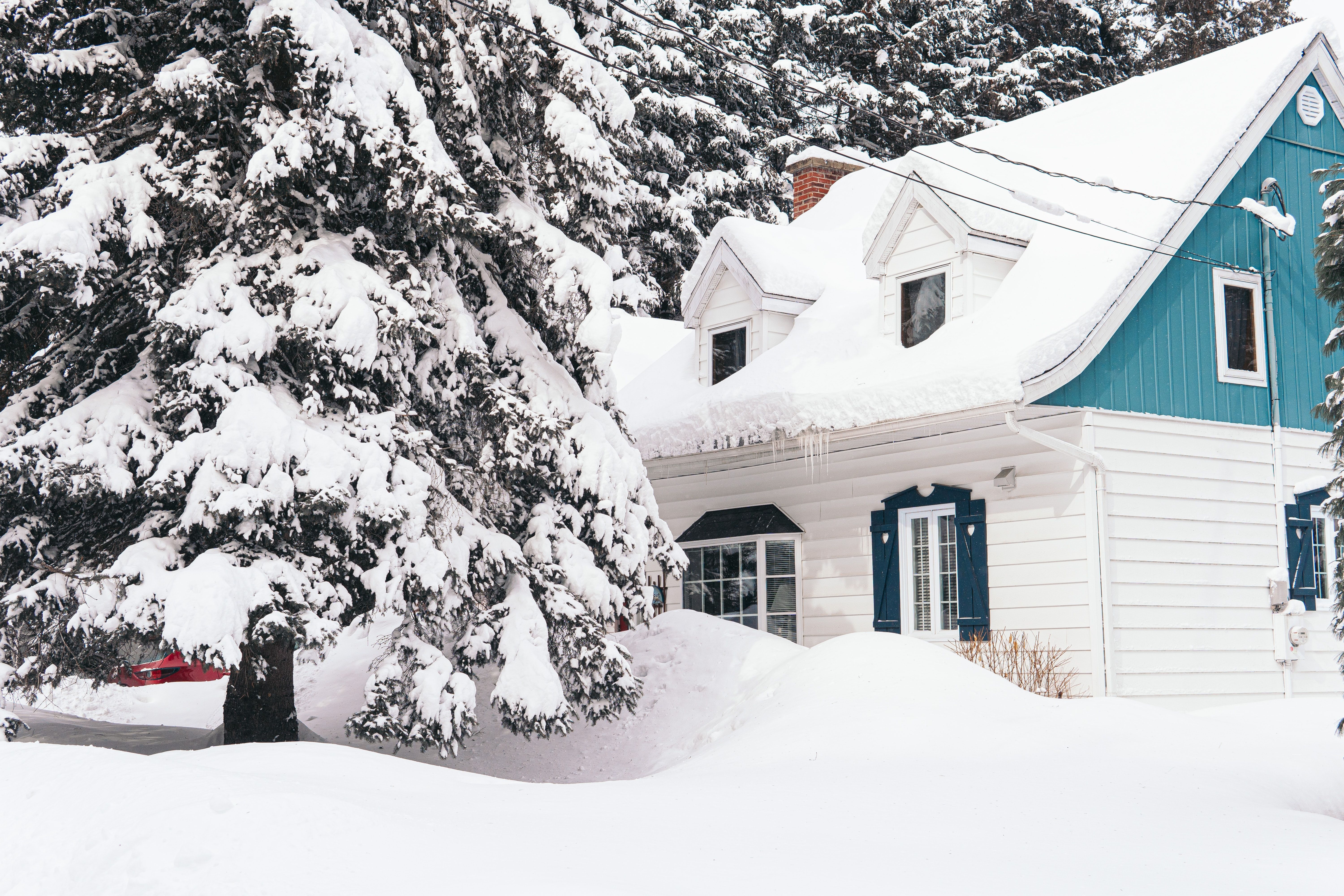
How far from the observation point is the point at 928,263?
1409cm

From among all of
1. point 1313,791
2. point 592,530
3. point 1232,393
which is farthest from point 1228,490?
point 592,530

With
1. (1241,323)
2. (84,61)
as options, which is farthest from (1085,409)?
(84,61)

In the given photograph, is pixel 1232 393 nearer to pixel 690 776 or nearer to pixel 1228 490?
pixel 1228 490

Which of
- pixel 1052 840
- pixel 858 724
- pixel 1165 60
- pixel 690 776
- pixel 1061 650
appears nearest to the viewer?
pixel 1052 840

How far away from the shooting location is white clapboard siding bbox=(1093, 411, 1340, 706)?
1187cm

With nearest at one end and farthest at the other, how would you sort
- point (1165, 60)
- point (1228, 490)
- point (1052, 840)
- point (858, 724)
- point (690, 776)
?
point (1052, 840)
point (690, 776)
point (858, 724)
point (1228, 490)
point (1165, 60)

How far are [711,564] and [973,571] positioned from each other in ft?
15.3

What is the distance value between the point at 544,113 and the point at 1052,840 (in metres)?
7.13

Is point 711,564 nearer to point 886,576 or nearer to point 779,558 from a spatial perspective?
point 779,558

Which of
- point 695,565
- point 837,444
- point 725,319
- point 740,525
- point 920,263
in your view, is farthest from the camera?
point 725,319

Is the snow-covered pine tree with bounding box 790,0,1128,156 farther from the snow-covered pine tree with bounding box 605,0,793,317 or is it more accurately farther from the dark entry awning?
the dark entry awning

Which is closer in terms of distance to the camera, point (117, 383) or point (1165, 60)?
point (117, 383)

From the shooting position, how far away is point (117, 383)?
934 centimetres

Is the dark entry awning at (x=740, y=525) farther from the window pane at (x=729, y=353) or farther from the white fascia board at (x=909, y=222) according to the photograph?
the white fascia board at (x=909, y=222)
